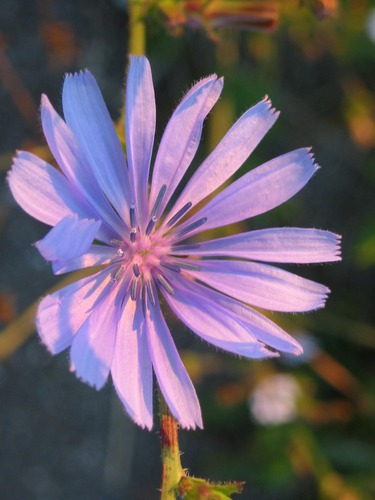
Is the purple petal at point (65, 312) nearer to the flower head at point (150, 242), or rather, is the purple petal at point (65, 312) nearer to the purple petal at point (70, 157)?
the flower head at point (150, 242)

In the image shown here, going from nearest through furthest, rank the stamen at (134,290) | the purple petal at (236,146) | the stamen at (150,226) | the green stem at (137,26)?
the purple petal at (236,146)
the stamen at (134,290)
the stamen at (150,226)
the green stem at (137,26)

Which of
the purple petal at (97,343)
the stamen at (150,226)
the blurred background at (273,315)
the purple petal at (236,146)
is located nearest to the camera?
the purple petal at (97,343)

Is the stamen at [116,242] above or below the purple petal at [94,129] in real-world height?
below

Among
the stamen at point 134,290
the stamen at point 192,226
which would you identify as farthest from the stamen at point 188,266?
the stamen at point 134,290

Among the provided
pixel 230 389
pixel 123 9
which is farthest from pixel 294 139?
pixel 230 389

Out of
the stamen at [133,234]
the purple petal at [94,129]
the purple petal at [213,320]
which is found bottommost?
the purple petal at [213,320]

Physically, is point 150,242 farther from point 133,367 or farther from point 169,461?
point 169,461

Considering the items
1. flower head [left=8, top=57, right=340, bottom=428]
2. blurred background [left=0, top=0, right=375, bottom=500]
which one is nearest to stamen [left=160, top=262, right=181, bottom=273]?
flower head [left=8, top=57, right=340, bottom=428]
